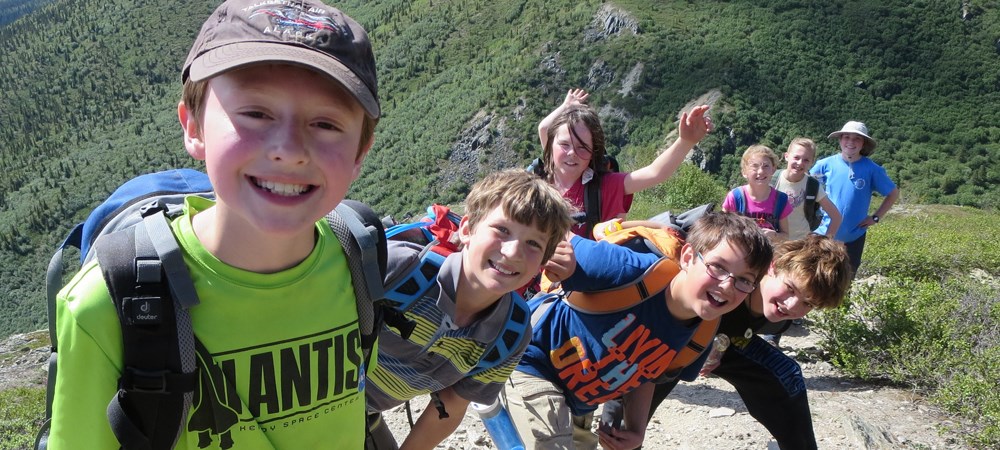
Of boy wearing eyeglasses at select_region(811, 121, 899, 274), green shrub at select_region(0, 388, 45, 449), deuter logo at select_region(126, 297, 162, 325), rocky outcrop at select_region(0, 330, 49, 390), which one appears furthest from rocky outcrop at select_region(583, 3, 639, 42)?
deuter logo at select_region(126, 297, 162, 325)

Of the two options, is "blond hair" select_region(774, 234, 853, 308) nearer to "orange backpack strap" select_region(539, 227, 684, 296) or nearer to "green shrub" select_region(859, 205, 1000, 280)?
"orange backpack strap" select_region(539, 227, 684, 296)

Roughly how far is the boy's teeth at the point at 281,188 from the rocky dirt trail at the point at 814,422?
307 centimetres

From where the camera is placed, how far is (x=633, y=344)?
3.03 meters

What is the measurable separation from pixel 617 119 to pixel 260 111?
7203 cm

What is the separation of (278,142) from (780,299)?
2770 mm

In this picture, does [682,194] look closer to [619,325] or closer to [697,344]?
[697,344]

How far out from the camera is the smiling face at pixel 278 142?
51.0 inches

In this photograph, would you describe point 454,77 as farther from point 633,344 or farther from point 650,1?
point 633,344

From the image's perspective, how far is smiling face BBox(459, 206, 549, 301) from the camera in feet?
8.05

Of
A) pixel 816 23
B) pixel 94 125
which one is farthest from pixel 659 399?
pixel 94 125

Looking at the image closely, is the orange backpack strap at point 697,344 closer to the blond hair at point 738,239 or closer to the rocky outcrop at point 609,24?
the blond hair at point 738,239

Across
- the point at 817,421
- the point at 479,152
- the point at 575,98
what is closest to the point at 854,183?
the point at 817,421

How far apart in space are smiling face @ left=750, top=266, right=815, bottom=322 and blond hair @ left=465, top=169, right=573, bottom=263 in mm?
1292

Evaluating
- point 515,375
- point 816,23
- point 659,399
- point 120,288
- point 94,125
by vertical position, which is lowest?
point 94,125
